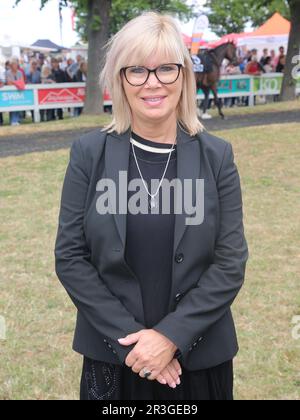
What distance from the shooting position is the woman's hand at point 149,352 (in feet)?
7.02

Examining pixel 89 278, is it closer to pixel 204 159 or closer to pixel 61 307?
pixel 204 159

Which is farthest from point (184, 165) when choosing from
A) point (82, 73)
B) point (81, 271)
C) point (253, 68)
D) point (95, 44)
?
point (253, 68)

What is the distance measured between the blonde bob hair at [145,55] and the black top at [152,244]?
0.53 feet

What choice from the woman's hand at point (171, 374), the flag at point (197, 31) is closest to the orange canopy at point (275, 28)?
the flag at point (197, 31)

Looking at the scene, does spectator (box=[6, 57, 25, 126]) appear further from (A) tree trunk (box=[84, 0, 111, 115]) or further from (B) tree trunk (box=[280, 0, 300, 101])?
(B) tree trunk (box=[280, 0, 300, 101])

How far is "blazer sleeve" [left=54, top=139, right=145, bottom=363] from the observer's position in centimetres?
220

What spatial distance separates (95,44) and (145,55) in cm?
1660

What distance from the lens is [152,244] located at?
88.4 inches

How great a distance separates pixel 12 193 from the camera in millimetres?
9125

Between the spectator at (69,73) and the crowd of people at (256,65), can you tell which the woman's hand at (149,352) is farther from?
the crowd of people at (256,65)

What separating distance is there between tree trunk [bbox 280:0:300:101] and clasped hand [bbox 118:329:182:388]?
69.7 ft

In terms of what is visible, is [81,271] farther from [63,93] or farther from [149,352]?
[63,93]

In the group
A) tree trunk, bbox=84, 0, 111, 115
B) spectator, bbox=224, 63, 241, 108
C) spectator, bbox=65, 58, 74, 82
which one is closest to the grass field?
tree trunk, bbox=84, 0, 111, 115

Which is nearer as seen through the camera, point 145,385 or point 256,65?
point 145,385
